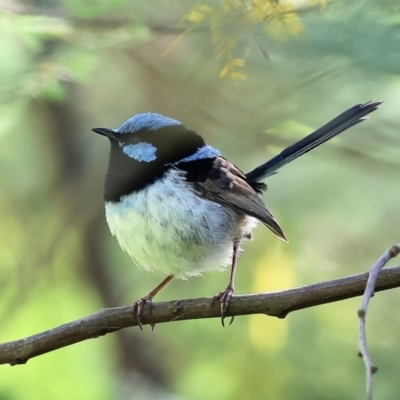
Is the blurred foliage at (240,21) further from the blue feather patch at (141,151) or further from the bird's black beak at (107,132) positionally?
the bird's black beak at (107,132)

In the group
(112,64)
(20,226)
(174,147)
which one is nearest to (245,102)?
(174,147)

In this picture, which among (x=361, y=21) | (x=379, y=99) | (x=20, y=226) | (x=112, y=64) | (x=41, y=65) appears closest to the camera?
(x=361, y=21)

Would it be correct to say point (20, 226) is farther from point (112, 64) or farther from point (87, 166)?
point (112, 64)

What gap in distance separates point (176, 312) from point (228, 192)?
1007 millimetres

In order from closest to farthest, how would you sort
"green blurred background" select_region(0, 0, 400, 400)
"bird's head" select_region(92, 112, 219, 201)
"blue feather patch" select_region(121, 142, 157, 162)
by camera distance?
"green blurred background" select_region(0, 0, 400, 400)
"bird's head" select_region(92, 112, 219, 201)
"blue feather patch" select_region(121, 142, 157, 162)

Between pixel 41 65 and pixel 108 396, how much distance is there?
1.96 m

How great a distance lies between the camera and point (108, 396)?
157 inches

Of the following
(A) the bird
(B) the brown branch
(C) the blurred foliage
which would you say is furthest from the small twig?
(A) the bird

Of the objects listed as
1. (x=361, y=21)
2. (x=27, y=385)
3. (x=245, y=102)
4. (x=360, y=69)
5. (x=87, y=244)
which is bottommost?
(x=87, y=244)

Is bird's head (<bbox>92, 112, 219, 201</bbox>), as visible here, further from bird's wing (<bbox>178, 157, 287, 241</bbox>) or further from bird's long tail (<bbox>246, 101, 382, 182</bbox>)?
bird's long tail (<bbox>246, 101, 382, 182</bbox>)

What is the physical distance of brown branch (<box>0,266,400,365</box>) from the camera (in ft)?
8.05

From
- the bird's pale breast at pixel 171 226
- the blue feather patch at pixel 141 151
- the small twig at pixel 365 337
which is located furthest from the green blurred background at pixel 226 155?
the small twig at pixel 365 337

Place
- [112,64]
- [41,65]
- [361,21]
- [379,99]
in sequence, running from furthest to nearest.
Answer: [112,64] < [41,65] < [379,99] < [361,21]

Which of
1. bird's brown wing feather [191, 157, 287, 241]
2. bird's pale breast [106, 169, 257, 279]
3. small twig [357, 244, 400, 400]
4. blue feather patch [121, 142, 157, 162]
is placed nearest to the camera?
small twig [357, 244, 400, 400]
